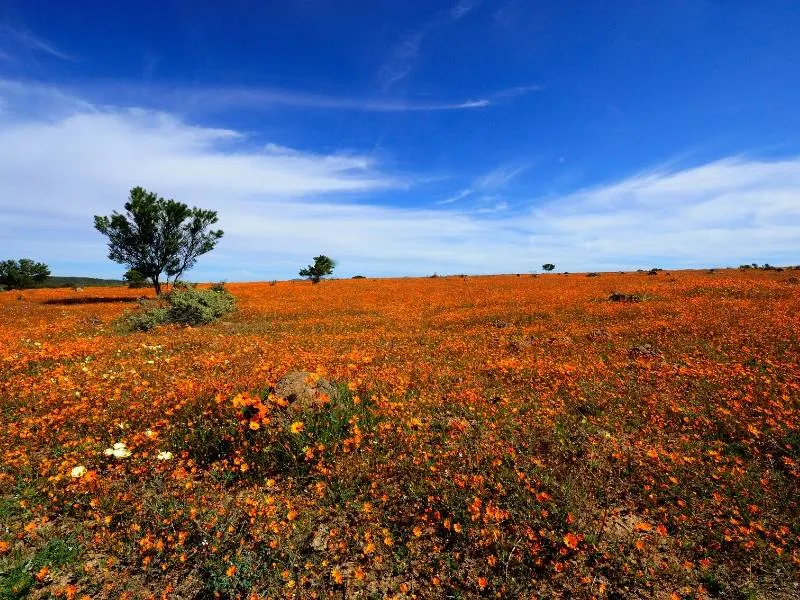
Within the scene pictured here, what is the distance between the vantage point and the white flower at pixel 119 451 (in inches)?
266

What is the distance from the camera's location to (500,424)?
870 centimetres

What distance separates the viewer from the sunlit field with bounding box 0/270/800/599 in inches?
193

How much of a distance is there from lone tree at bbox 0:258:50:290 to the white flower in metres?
66.7

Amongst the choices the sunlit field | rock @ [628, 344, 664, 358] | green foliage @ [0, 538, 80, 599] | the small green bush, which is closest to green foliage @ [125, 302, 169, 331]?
the small green bush

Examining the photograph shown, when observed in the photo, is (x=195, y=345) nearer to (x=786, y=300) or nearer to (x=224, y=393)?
(x=224, y=393)

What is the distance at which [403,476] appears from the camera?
22.0 ft

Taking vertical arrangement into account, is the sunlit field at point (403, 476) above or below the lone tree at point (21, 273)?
below

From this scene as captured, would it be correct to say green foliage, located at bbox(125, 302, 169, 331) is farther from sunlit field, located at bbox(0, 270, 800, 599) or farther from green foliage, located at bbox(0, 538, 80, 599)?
green foliage, located at bbox(0, 538, 80, 599)

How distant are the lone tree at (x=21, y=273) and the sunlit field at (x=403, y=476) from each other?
56483 mm

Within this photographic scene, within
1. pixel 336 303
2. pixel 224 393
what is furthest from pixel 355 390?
pixel 336 303

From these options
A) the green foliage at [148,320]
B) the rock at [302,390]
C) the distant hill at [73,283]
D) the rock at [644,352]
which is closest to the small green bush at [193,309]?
the green foliage at [148,320]

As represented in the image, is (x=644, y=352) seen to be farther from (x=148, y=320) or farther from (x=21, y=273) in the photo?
(x=21, y=273)

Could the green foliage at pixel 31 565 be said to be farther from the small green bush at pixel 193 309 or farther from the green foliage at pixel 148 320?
the small green bush at pixel 193 309

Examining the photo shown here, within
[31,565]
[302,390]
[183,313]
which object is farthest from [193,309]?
[31,565]
